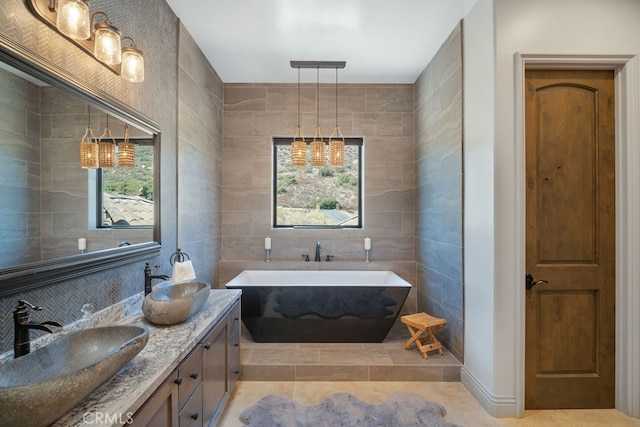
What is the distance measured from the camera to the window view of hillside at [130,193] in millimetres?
1716

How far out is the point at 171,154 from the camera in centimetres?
A: 250

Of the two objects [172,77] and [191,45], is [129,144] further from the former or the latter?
[191,45]

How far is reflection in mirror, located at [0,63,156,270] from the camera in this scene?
119 cm

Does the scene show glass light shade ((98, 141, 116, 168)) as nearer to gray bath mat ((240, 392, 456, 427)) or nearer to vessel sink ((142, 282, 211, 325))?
vessel sink ((142, 282, 211, 325))

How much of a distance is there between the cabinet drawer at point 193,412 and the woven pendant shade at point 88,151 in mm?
1269

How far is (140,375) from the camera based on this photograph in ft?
3.82

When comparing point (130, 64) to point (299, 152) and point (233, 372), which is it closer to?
point (299, 152)

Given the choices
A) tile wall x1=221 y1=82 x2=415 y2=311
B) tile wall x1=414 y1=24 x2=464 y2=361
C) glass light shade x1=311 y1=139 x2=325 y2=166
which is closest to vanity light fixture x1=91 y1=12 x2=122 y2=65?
glass light shade x1=311 y1=139 x2=325 y2=166

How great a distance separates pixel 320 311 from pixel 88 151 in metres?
2.19

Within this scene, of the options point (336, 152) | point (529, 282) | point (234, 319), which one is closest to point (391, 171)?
point (336, 152)

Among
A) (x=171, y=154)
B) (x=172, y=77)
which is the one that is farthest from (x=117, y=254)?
(x=172, y=77)

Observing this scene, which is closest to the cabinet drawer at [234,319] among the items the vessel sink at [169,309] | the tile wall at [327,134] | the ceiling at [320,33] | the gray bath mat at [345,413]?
the vessel sink at [169,309]

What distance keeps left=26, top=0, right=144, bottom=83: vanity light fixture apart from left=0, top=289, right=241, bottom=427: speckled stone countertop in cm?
134

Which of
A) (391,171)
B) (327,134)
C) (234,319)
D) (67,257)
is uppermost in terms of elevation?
(327,134)
